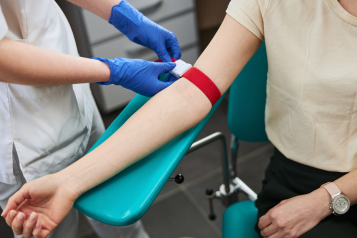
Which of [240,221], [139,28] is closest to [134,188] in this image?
[240,221]

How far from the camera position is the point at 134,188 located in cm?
60

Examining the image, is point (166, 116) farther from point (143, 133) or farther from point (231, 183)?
point (231, 183)

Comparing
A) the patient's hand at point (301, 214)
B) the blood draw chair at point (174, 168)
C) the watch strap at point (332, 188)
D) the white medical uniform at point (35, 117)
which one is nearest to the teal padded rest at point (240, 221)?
the blood draw chair at point (174, 168)

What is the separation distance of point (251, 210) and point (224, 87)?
384mm

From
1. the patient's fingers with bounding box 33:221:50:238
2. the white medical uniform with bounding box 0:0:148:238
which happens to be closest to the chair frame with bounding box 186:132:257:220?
the white medical uniform with bounding box 0:0:148:238

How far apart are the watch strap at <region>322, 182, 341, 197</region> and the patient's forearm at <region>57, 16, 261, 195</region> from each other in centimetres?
32

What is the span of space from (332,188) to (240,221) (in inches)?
10.8

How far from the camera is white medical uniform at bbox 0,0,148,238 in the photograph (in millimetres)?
715

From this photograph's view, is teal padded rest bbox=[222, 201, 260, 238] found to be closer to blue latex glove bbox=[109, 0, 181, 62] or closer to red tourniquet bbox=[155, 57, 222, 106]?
red tourniquet bbox=[155, 57, 222, 106]

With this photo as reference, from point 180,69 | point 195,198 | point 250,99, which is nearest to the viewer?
point 180,69

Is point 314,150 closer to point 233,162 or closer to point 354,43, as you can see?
point 354,43

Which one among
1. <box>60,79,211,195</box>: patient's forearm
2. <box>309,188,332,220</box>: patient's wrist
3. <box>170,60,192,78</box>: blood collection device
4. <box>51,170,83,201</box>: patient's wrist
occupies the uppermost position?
<box>170,60,192,78</box>: blood collection device

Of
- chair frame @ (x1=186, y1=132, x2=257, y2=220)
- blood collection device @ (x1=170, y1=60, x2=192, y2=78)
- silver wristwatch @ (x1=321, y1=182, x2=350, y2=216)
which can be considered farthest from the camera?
chair frame @ (x1=186, y1=132, x2=257, y2=220)

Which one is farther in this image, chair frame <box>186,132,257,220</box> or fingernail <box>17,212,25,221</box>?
chair frame <box>186,132,257,220</box>
